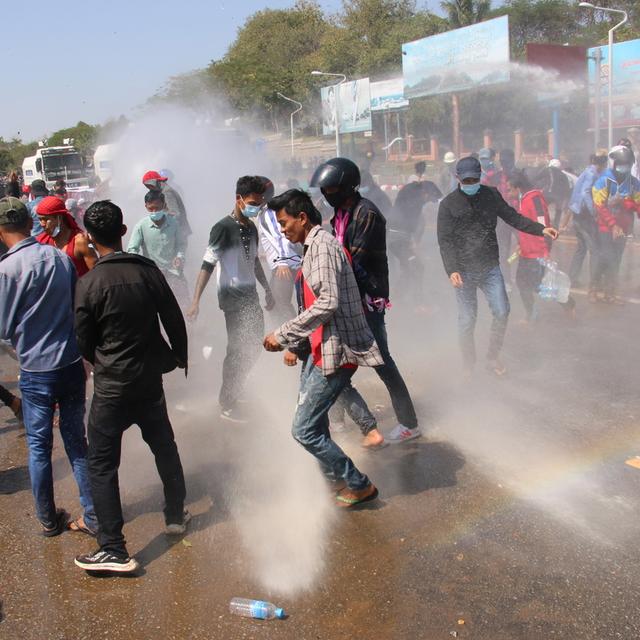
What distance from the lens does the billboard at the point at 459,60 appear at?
34094 mm

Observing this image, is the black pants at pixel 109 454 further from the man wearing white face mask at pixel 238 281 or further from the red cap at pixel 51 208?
the man wearing white face mask at pixel 238 281

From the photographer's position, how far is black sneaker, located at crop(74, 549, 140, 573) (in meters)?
3.48

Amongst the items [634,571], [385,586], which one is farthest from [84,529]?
[634,571]

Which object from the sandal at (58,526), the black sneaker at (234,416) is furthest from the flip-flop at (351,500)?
Result: the black sneaker at (234,416)

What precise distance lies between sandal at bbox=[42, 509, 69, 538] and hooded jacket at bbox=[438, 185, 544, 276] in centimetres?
339

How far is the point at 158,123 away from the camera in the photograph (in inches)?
818

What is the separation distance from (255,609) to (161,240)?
4476 mm

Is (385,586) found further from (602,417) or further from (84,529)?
(602,417)

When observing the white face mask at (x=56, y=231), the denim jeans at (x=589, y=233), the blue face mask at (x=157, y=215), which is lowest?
the denim jeans at (x=589, y=233)

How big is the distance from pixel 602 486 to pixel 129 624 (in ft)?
8.40

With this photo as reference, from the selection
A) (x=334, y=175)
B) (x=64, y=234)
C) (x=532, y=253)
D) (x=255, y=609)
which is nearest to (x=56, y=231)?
(x=64, y=234)

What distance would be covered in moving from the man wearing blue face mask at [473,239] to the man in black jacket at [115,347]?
9.76 ft

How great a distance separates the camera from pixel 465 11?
178ft

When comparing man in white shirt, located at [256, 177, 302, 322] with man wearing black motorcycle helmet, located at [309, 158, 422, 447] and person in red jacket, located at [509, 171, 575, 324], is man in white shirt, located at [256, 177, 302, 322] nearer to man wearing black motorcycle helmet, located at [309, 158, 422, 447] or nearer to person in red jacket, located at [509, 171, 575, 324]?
man wearing black motorcycle helmet, located at [309, 158, 422, 447]
